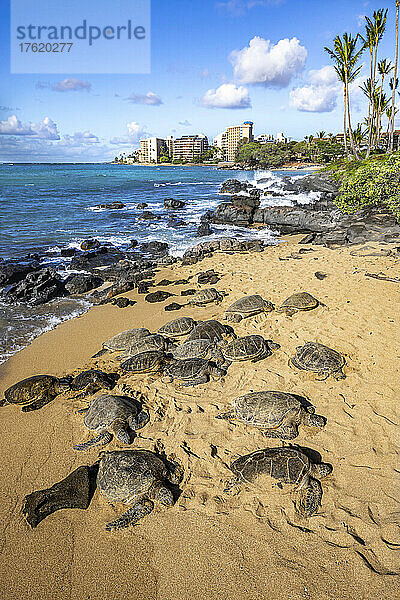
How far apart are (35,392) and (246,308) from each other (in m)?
5.93

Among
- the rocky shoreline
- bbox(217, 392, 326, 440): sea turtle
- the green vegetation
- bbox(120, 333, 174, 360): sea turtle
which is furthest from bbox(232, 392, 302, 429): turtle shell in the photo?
the green vegetation

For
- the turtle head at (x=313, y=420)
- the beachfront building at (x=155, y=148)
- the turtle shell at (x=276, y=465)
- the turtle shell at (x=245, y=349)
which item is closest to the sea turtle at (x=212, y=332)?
the turtle shell at (x=245, y=349)

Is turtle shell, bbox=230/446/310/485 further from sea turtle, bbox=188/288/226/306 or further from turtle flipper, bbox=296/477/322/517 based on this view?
sea turtle, bbox=188/288/226/306

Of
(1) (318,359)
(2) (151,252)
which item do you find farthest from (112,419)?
(2) (151,252)

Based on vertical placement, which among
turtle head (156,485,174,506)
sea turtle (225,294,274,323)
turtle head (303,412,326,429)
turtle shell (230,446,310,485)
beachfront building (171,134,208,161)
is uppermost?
beachfront building (171,134,208,161)

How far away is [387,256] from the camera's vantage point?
1387 cm

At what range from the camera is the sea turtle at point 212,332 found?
8555 mm

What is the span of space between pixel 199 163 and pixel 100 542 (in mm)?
172782

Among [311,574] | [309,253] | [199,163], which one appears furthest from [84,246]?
[199,163]

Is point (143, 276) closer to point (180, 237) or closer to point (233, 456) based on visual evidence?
point (180, 237)

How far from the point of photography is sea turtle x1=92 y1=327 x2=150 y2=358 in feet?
28.7

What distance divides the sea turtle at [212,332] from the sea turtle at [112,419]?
2733mm

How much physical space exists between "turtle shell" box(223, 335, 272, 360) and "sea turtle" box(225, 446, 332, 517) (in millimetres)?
2865

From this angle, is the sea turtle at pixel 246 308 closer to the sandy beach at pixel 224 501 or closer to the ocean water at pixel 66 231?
the sandy beach at pixel 224 501
